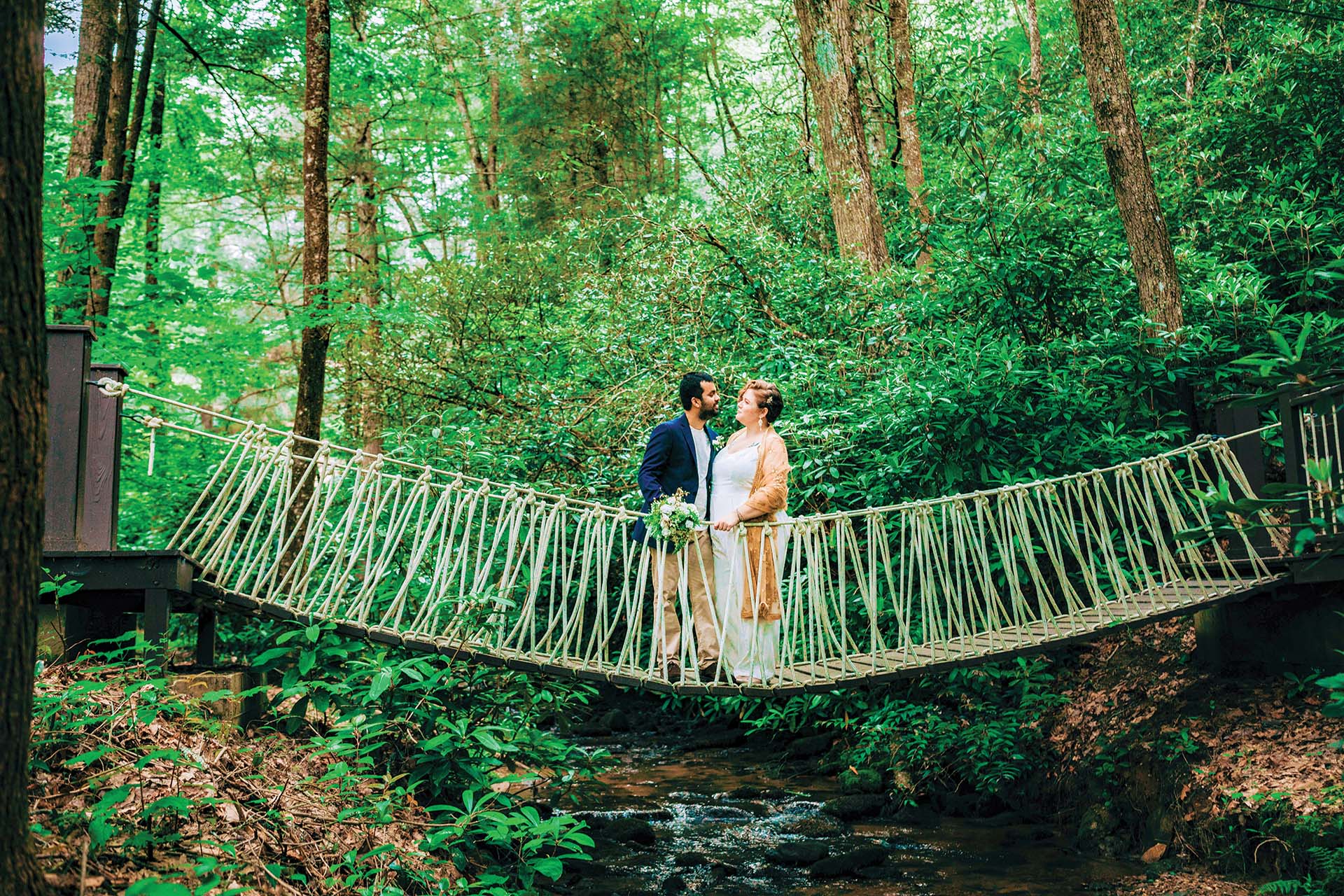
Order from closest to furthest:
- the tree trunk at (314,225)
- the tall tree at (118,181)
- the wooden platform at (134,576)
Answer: the wooden platform at (134,576)
the tree trunk at (314,225)
the tall tree at (118,181)

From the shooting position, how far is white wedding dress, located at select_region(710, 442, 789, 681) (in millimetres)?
4223

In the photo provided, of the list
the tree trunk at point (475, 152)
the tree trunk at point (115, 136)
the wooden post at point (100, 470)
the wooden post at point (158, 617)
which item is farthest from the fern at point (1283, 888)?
the tree trunk at point (475, 152)

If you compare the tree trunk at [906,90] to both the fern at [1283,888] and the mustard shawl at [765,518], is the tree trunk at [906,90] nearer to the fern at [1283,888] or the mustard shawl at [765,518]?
the mustard shawl at [765,518]

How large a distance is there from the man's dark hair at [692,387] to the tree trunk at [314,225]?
2.92 meters

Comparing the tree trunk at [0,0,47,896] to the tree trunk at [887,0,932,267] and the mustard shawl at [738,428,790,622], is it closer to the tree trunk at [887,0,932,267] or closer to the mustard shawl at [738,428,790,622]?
the mustard shawl at [738,428,790,622]

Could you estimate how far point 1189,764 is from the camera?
4.50 m

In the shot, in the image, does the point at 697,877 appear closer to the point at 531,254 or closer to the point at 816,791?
the point at 816,791

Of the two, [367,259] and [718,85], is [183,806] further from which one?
[718,85]

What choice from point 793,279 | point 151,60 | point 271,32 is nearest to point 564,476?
point 793,279

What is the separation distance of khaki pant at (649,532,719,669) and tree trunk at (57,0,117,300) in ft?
16.3

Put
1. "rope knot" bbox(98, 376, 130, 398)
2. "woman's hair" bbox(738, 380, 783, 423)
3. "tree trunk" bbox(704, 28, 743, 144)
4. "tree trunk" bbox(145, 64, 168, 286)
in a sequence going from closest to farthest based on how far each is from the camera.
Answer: "rope knot" bbox(98, 376, 130, 398) → "woman's hair" bbox(738, 380, 783, 423) → "tree trunk" bbox(145, 64, 168, 286) → "tree trunk" bbox(704, 28, 743, 144)

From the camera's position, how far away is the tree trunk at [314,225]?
6293 mm

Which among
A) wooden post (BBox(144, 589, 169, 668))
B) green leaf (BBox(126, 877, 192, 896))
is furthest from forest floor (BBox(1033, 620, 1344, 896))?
wooden post (BBox(144, 589, 169, 668))

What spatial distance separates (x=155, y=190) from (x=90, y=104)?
1.64 m
